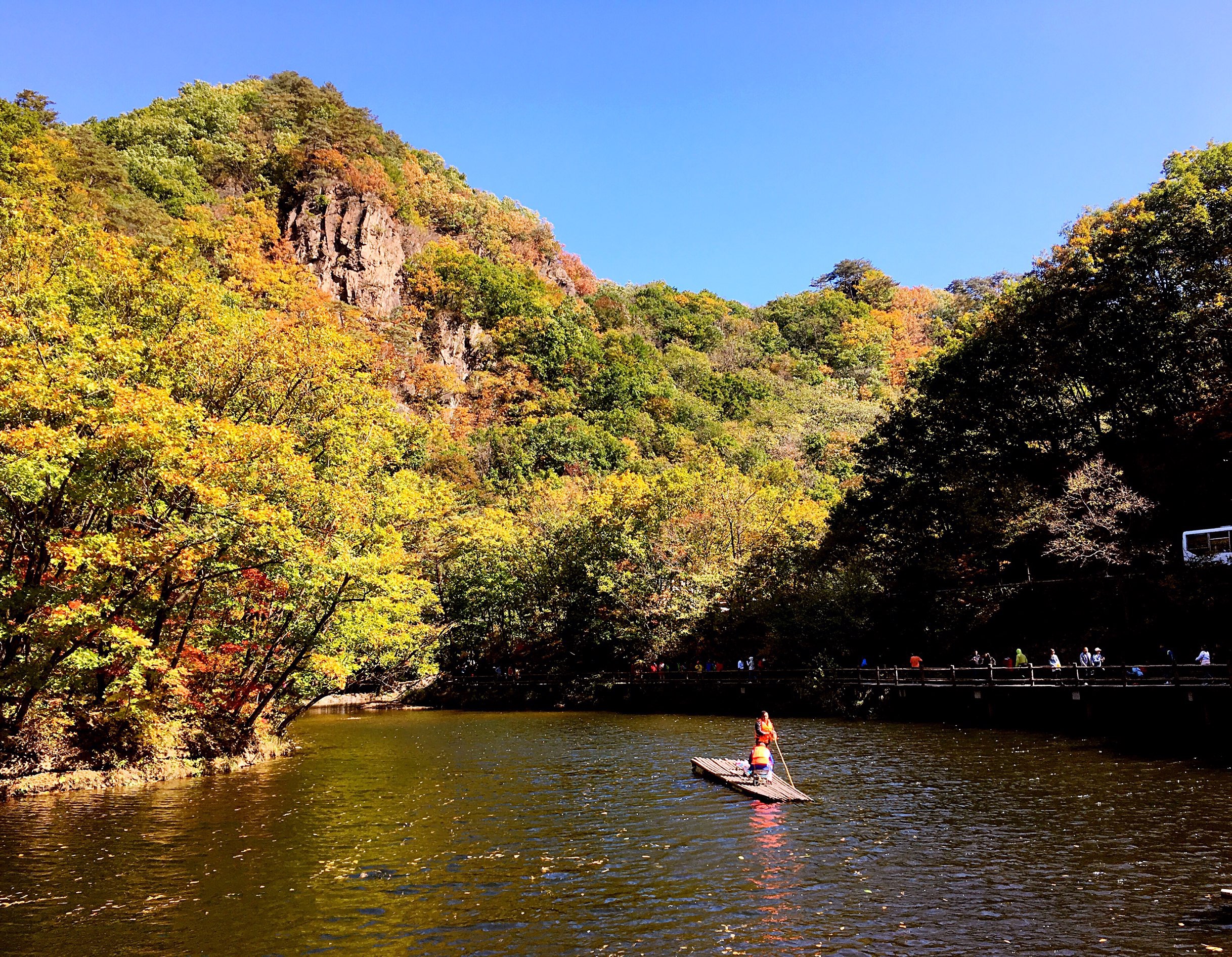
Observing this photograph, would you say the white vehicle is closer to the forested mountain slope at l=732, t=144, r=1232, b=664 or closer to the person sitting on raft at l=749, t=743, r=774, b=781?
the forested mountain slope at l=732, t=144, r=1232, b=664

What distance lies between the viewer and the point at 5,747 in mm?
19375

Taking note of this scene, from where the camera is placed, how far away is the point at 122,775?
67.7 feet

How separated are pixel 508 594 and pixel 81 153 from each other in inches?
1980

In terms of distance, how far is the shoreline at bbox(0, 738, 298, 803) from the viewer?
19.0 metres

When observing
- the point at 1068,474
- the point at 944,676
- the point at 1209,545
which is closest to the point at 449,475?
the point at 944,676

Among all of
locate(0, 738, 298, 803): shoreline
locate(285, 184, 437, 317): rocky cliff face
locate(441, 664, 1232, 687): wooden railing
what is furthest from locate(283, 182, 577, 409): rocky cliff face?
locate(0, 738, 298, 803): shoreline

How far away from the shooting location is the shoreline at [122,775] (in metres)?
19.0

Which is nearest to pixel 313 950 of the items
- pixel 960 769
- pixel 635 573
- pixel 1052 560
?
pixel 960 769

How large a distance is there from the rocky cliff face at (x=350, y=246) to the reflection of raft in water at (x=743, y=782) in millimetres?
64919

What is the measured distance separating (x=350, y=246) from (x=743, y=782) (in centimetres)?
7091

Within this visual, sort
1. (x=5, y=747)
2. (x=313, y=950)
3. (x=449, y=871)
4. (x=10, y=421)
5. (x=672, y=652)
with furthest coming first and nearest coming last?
1. (x=672, y=652)
2. (x=5, y=747)
3. (x=10, y=421)
4. (x=449, y=871)
5. (x=313, y=950)

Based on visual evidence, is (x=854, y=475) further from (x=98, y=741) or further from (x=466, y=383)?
(x=98, y=741)

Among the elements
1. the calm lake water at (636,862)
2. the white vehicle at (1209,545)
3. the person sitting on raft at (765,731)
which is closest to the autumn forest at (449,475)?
the white vehicle at (1209,545)

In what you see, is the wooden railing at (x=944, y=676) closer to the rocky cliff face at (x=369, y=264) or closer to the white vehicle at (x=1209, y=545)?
the white vehicle at (x=1209, y=545)
